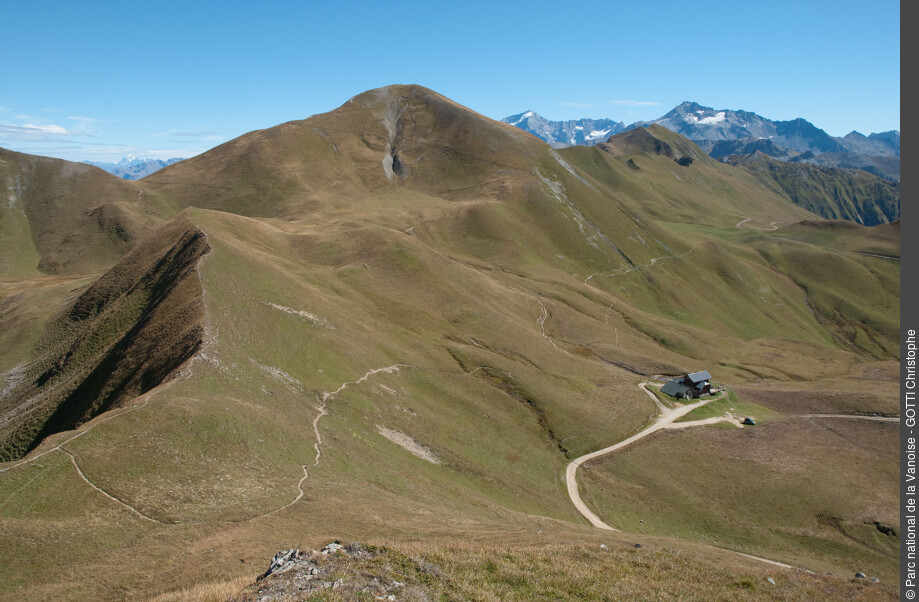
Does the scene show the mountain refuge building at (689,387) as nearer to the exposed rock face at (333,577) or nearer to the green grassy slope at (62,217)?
the exposed rock face at (333,577)

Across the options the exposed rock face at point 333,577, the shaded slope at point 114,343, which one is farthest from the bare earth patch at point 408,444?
the exposed rock face at point 333,577

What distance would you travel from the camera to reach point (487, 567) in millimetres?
25641

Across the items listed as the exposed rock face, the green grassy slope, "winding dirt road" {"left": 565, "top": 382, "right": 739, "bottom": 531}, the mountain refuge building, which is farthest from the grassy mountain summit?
the mountain refuge building

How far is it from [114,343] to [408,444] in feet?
136

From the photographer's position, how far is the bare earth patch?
58094 millimetres

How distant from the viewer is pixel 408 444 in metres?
58.8

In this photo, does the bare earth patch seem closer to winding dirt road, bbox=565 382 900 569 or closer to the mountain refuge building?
winding dirt road, bbox=565 382 900 569

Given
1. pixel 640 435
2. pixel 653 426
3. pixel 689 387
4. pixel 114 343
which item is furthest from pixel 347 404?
pixel 689 387

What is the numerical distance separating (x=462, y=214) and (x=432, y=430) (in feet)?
356

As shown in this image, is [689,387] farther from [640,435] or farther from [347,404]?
[347,404]

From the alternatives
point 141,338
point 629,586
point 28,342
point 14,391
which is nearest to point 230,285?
Result: point 141,338

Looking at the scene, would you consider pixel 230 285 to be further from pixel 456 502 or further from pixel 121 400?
pixel 456 502

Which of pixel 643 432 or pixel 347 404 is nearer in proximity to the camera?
pixel 347 404

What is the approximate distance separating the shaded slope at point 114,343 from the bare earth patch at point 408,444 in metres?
23.3
